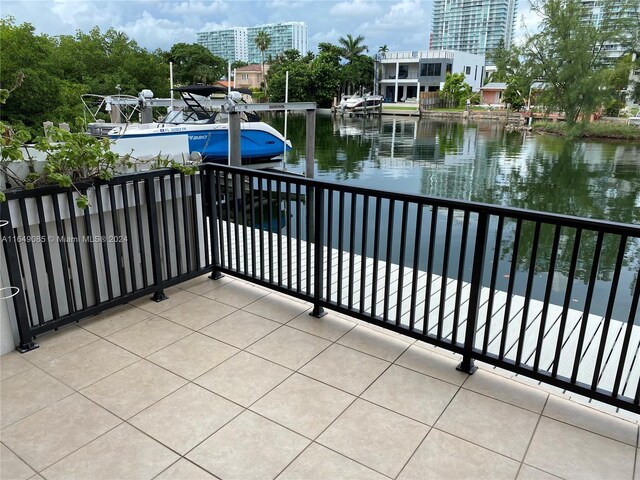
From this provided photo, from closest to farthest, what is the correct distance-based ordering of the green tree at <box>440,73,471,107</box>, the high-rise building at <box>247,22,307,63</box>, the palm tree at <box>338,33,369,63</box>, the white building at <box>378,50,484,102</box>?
the green tree at <box>440,73,471,107</box> < the white building at <box>378,50,484,102</box> < the palm tree at <box>338,33,369,63</box> < the high-rise building at <box>247,22,307,63</box>

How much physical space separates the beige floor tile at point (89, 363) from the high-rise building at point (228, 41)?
6230cm

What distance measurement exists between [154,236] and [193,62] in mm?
48062

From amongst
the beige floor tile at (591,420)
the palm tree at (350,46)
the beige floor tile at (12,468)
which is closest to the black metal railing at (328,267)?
the beige floor tile at (591,420)

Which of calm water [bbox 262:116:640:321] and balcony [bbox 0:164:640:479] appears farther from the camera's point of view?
calm water [bbox 262:116:640:321]

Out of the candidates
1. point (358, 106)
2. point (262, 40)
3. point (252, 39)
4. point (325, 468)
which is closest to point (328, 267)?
point (325, 468)

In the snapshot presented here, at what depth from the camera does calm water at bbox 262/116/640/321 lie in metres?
7.89

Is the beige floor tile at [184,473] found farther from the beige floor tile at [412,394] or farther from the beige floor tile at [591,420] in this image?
the beige floor tile at [591,420]

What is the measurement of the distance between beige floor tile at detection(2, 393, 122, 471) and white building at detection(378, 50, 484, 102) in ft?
179

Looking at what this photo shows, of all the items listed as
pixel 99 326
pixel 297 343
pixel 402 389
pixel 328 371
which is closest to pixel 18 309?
pixel 99 326

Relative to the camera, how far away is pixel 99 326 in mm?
2746

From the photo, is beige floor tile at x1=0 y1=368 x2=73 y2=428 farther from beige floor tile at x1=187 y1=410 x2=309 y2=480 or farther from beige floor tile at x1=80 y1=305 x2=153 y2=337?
beige floor tile at x1=187 y1=410 x2=309 y2=480

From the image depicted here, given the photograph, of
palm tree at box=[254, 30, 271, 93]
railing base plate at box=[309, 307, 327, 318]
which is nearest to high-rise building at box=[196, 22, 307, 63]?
palm tree at box=[254, 30, 271, 93]

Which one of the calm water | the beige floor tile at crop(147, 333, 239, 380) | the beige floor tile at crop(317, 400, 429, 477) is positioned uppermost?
the beige floor tile at crop(147, 333, 239, 380)

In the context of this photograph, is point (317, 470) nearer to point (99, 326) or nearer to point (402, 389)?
point (402, 389)
